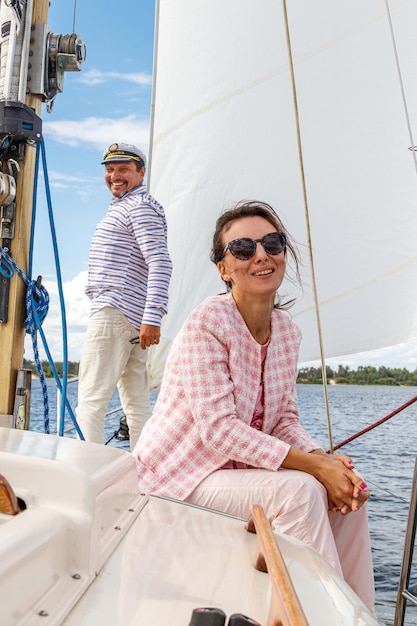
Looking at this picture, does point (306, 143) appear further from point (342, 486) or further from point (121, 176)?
point (342, 486)

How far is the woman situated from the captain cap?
1.44 meters

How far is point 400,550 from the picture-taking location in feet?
15.4

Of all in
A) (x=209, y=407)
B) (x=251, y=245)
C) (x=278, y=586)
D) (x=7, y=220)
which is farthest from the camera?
(x=7, y=220)

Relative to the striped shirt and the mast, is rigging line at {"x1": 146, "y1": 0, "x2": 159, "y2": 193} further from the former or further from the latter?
the mast

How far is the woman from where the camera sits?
4.95ft

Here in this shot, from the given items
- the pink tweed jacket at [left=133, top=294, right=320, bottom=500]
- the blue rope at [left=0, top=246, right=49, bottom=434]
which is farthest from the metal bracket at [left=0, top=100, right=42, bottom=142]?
the pink tweed jacket at [left=133, top=294, right=320, bottom=500]

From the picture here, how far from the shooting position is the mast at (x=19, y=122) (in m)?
2.49

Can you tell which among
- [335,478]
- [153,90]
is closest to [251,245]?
[335,478]

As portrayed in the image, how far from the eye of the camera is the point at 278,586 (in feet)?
2.29

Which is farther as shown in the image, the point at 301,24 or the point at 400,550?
the point at 400,550

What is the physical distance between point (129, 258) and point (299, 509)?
186 cm

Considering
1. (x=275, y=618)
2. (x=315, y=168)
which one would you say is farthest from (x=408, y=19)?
(x=275, y=618)

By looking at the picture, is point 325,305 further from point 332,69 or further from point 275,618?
point 275,618

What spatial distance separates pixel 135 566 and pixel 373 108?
3.76 meters
